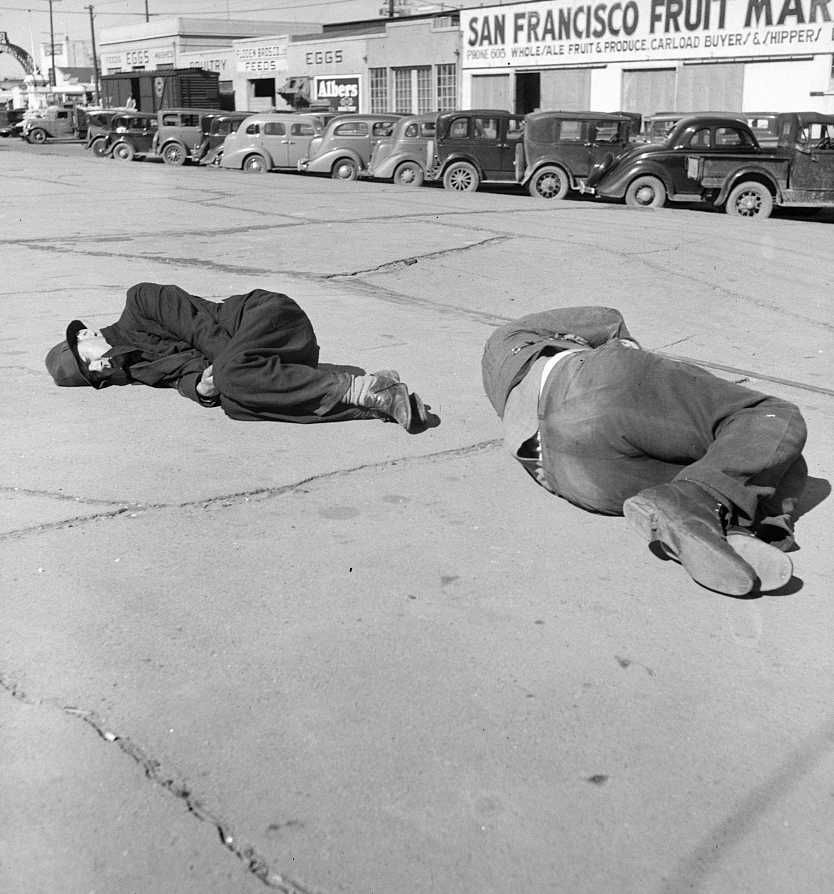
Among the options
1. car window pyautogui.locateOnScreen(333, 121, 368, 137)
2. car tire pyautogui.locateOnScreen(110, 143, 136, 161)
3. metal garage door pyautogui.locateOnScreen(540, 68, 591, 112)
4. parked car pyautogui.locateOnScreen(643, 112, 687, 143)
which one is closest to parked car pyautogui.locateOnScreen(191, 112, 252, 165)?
car tire pyautogui.locateOnScreen(110, 143, 136, 161)

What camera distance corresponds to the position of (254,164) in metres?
24.8

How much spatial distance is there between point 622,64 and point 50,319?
27.2m

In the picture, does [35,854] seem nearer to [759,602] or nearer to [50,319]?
[759,602]

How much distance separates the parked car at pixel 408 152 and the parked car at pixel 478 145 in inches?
33.6

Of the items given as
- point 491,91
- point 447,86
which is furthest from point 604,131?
point 447,86

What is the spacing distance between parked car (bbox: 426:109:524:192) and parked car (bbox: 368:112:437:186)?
854 millimetres

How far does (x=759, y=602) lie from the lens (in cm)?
325

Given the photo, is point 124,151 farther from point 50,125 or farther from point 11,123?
point 11,123

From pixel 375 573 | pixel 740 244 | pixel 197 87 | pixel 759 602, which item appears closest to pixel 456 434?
pixel 375 573

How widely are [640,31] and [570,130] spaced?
1345 centimetres

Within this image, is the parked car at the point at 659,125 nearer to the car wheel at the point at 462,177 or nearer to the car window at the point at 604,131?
the car window at the point at 604,131

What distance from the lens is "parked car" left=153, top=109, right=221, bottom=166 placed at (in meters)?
28.7

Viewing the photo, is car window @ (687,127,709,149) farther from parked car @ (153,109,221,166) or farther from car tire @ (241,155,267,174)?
parked car @ (153,109,221,166)

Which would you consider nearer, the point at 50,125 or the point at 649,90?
the point at 649,90
